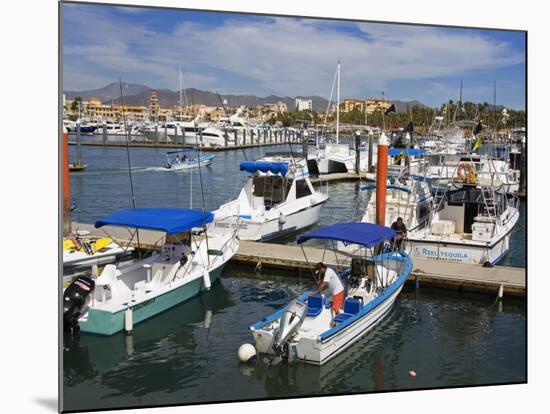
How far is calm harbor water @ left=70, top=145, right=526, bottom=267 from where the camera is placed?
2207 cm

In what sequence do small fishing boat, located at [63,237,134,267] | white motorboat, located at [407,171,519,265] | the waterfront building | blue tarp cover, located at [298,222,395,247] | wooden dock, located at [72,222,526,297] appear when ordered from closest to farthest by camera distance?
blue tarp cover, located at [298,222,395,247] < wooden dock, located at [72,222,526,297] < small fishing boat, located at [63,237,134,267] < white motorboat, located at [407,171,519,265] < the waterfront building

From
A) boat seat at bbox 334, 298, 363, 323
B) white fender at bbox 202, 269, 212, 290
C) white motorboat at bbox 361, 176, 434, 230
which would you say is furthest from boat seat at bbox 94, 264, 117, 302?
white motorboat at bbox 361, 176, 434, 230

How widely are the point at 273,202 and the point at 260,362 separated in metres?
10.6

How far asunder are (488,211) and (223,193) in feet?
50.3

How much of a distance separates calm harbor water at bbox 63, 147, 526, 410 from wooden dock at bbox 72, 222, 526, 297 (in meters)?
0.21

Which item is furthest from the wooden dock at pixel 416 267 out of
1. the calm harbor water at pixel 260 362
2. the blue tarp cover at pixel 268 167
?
the blue tarp cover at pixel 268 167

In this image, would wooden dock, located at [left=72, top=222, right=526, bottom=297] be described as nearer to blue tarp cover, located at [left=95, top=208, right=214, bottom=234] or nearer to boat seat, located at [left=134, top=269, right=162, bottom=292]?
boat seat, located at [left=134, top=269, right=162, bottom=292]

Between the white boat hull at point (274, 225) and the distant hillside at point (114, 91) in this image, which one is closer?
the distant hillside at point (114, 91)

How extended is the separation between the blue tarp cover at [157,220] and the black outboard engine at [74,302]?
1116 mm

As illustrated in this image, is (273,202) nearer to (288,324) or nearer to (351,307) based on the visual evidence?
(351,307)

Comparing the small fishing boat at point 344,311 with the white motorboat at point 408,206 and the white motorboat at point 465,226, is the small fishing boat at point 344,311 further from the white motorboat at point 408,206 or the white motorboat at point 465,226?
the white motorboat at point 408,206

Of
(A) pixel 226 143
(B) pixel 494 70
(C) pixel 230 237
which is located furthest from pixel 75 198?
(A) pixel 226 143

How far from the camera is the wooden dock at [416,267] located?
12.4 metres

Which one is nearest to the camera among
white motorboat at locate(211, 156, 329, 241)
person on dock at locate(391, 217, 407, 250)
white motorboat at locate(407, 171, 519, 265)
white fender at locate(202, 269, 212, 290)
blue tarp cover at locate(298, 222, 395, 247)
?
blue tarp cover at locate(298, 222, 395, 247)
